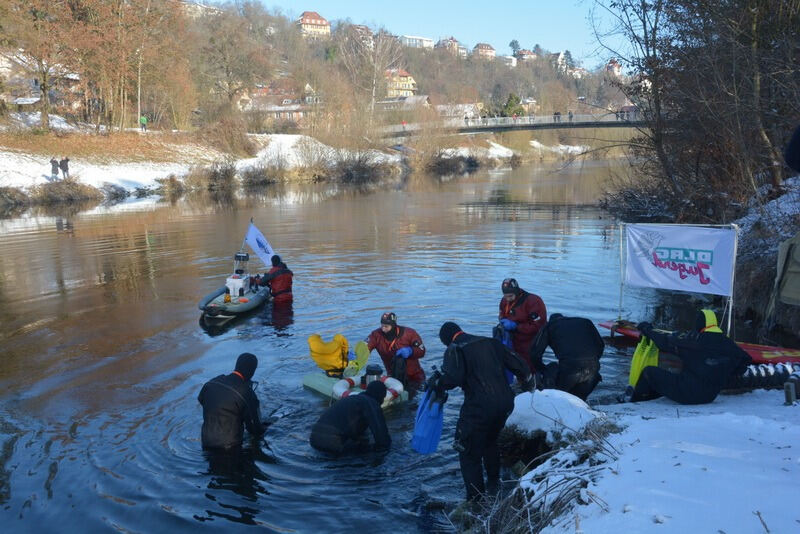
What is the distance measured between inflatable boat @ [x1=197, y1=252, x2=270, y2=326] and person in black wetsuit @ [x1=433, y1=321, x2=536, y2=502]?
8.47 m

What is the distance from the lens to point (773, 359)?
8.98m

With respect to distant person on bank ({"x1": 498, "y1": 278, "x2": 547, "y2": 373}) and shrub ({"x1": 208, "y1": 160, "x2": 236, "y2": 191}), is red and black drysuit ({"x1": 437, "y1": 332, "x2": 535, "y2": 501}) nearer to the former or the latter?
distant person on bank ({"x1": 498, "y1": 278, "x2": 547, "y2": 373})

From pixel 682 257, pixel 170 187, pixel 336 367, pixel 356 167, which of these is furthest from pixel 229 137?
pixel 682 257

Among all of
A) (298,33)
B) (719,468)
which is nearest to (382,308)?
(719,468)

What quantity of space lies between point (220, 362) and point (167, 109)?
190ft

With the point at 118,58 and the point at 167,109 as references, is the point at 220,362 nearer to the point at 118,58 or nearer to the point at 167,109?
the point at 118,58

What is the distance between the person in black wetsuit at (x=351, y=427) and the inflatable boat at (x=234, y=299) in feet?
21.7

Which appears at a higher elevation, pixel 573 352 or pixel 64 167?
pixel 64 167

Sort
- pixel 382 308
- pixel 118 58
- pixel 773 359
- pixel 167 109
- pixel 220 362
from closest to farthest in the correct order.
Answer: pixel 773 359 < pixel 220 362 < pixel 382 308 < pixel 118 58 < pixel 167 109

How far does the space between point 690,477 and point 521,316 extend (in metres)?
5.02

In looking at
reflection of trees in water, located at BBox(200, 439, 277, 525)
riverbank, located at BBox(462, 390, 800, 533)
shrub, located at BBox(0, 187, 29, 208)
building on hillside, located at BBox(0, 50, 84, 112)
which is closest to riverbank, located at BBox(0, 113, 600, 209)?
shrub, located at BBox(0, 187, 29, 208)

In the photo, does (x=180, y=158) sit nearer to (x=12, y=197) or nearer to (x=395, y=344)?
(x=12, y=197)

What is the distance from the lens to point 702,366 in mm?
7406

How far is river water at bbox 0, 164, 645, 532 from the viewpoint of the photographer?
6.86 m
